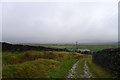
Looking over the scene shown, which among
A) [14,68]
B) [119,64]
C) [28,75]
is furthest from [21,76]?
[119,64]

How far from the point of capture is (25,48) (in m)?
31.6

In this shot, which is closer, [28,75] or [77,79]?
[77,79]

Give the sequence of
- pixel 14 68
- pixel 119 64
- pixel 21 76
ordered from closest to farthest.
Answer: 1. pixel 119 64
2. pixel 21 76
3. pixel 14 68

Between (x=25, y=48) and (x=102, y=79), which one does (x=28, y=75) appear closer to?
(x=102, y=79)

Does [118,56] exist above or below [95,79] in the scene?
above

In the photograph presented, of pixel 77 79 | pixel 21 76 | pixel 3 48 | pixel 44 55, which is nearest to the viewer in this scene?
pixel 77 79

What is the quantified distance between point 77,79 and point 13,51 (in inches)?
813

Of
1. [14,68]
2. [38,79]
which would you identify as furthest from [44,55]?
[38,79]

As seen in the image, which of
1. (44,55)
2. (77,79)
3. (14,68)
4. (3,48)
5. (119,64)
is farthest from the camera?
(44,55)

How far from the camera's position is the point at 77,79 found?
1164 cm

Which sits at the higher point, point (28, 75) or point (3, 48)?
point (3, 48)

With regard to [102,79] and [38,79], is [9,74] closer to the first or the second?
[38,79]

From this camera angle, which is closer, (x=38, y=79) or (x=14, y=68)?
(x=38, y=79)

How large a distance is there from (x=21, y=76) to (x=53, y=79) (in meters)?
3.49
